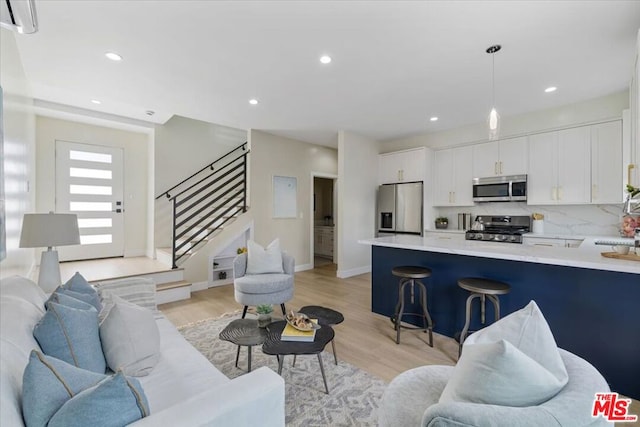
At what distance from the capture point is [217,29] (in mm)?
2287

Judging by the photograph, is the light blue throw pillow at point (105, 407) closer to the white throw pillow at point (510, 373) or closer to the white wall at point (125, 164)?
the white throw pillow at point (510, 373)

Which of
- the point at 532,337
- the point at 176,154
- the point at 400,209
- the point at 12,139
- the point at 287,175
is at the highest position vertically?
the point at 176,154

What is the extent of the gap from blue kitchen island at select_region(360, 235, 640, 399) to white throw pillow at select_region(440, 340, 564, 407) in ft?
5.07

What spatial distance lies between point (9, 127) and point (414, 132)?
5392 millimetres

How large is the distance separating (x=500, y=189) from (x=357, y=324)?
3.23 meters

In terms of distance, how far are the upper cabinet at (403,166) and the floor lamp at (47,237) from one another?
4921 mm

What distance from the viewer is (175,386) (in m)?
1.37

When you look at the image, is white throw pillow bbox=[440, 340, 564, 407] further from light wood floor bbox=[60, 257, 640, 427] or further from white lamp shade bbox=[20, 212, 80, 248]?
white lamp shade bbox=[20, 212, 80, 248]

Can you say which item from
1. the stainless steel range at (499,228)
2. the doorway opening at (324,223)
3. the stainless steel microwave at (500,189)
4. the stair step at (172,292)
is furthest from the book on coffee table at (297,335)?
the doorway opening at (324,223)

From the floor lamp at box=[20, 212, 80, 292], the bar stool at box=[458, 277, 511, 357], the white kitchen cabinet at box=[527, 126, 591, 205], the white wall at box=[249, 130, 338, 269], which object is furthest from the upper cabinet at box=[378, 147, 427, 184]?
the floor lamp at box=[20, 212, 80, 292]

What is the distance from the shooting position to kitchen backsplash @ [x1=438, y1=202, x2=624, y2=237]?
Result: 379cm

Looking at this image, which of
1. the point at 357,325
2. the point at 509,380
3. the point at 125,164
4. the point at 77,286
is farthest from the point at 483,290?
the point at 125,164

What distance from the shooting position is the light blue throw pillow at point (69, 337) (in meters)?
1.17

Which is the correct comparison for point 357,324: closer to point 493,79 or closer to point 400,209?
point 400,209
